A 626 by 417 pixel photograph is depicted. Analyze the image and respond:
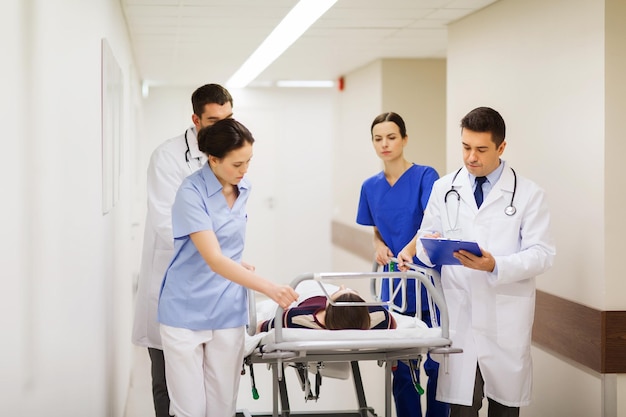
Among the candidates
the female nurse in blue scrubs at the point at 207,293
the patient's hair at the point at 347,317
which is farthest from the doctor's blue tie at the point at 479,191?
the female nurse in blue scrubs at the point at 207,293

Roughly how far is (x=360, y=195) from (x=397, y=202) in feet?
1.11

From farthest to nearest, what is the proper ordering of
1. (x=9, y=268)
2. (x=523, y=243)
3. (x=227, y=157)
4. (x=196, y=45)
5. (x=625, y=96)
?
(x=196, y=45), (x=625, y=96), (x=523, y=243), (x=227, y=157), (x=9, y=268)

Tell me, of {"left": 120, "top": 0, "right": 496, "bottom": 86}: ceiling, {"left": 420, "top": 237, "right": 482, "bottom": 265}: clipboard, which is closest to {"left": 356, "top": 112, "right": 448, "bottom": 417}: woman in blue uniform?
{"left": 420, "top": 237, "right": 482, "bottom": 265}: clipboard

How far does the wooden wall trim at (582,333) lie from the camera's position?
3.45 meters

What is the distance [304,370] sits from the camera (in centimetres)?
322

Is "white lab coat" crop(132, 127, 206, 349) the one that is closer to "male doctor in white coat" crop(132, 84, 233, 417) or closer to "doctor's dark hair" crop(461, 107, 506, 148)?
"male doctor in white coat" crop(132, 84, 233, 417)

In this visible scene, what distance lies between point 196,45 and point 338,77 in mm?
2789

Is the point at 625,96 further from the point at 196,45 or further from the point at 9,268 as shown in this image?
the point at 196,45

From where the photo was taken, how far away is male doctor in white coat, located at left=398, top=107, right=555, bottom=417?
318cm

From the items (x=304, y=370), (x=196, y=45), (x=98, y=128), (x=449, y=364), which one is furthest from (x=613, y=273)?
(x=196, y=45)

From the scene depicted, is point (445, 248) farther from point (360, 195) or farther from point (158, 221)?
point (360, 195)

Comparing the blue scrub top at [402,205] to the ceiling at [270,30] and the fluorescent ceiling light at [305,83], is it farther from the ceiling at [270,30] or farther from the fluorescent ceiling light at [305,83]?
the fluorescent ceiling light at [305,83]

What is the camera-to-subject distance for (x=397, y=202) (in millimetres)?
4066

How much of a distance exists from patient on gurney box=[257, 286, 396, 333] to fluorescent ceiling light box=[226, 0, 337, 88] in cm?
212
